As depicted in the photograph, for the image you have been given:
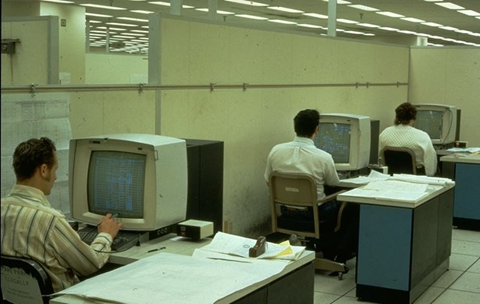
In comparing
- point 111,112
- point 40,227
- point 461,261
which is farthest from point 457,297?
point 40,227

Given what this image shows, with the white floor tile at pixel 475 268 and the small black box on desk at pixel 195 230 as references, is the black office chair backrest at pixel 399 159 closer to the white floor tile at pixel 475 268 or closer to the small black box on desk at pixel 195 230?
the white floor tile at pixel 475 268

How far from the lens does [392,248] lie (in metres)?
4.10

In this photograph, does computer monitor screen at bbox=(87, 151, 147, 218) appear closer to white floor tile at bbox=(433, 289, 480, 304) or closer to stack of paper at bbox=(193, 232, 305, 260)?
stack of paper at bbox=(193, 232, 305, 260)

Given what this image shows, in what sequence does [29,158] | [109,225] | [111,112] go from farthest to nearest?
1. [111,112]
2. [109,225]
3. [29,158]

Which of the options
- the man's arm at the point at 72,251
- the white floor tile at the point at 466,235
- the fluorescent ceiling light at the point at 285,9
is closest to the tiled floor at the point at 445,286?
the white floor tile at the point at 466,235

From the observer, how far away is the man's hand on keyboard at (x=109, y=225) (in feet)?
9.21

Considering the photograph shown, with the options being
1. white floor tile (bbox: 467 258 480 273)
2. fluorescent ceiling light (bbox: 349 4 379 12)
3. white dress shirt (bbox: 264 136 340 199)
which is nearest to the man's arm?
white dress shirt (bbox: 264 136 340 199)

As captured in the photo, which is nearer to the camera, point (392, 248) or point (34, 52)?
point (34, 52)

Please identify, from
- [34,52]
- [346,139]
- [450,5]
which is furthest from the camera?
[450,5]

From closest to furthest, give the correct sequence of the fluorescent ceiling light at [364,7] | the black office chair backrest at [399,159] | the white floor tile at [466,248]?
the white floor tile at [466,248], the black office chair backrest at [399,159], the fluorescent ceiling light at [364,7]

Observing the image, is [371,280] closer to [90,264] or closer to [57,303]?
[90,264]

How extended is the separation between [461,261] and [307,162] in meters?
1.61

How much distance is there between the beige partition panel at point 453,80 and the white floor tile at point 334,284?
13.5 feet

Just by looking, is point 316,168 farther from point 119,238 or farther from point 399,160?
point 119,238
